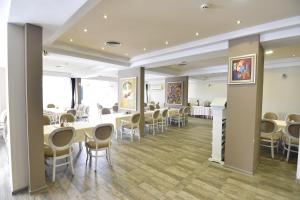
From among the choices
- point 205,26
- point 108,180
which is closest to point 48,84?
point 108,180

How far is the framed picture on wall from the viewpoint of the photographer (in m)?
3.04

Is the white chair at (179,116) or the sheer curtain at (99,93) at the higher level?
the sheer curtain at (99,93)

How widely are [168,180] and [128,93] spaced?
13.7 ft

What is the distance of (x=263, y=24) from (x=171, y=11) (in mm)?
1779

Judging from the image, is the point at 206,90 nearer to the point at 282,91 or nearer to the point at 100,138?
the point at 282,91

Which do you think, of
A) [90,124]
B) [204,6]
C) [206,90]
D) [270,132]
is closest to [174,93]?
[206,90]

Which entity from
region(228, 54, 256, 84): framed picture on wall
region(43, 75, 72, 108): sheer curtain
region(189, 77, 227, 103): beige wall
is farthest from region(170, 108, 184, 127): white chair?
region(43, 75, 72, 108): sheer curtain

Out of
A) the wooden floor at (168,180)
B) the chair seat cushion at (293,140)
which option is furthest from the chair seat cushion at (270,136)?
the wooden floor at (168,180)

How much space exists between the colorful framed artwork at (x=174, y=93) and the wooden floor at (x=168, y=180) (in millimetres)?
4852

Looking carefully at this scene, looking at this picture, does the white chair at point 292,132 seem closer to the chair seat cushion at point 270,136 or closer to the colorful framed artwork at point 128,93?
the chair seat cushion at point 270,136

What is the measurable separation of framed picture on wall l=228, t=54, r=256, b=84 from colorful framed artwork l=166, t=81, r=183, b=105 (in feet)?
17.6

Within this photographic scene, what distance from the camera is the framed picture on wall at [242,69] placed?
3035 millimetres

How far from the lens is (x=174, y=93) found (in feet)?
29.6

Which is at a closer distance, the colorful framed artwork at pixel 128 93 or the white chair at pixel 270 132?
the white chair at pixel 270 132
